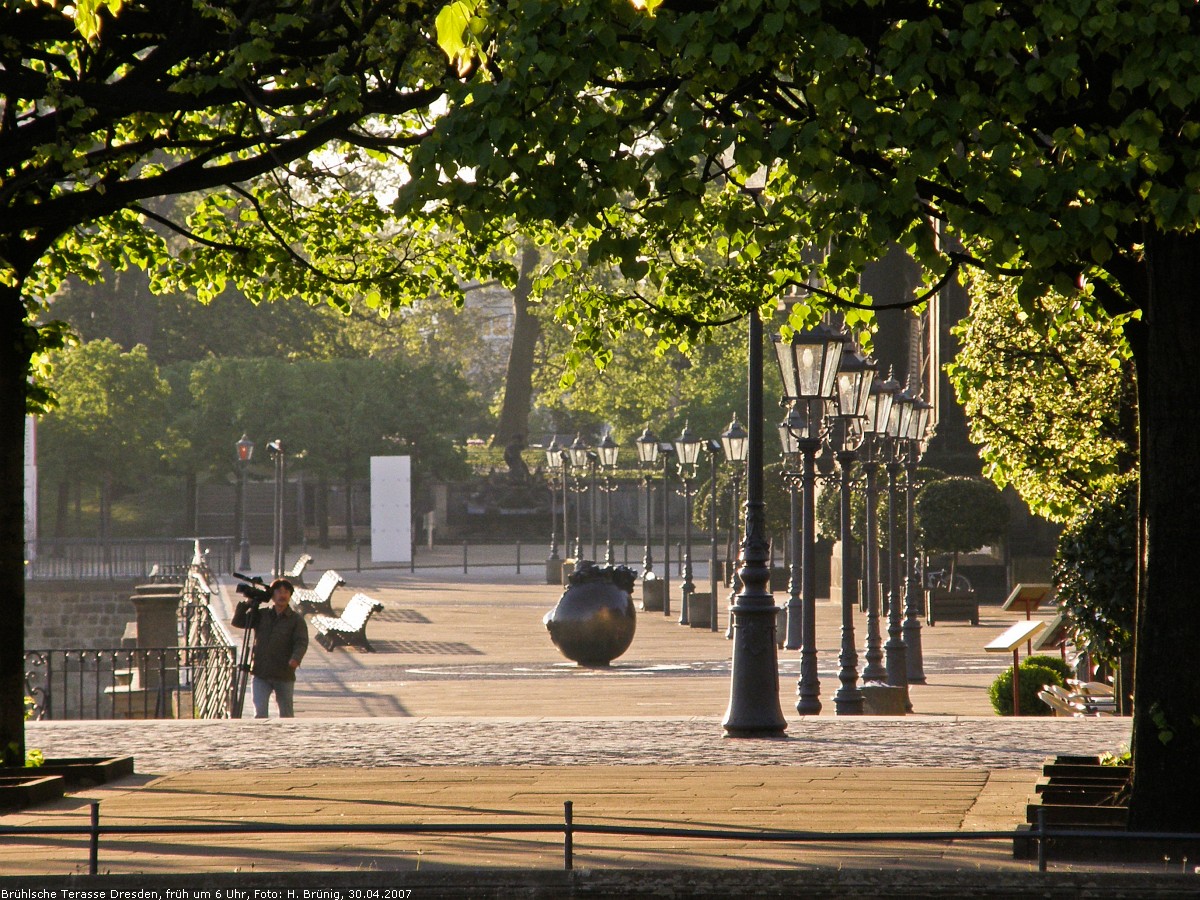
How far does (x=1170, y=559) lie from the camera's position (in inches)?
259

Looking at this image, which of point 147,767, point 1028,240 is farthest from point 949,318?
point 1028,240

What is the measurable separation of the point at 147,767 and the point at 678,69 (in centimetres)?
658

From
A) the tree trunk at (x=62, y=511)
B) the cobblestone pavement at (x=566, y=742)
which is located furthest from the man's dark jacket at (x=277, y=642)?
the tree trunk at (x=62, y=511)

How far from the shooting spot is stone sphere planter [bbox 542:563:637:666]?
21.7 metres

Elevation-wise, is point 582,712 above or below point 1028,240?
below

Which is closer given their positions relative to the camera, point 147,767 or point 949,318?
point 147,767

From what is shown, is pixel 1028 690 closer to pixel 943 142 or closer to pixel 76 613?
pixel 943 142

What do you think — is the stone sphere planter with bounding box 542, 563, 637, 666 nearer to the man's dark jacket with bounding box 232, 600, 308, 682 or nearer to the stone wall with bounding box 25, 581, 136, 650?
the man's dark jacket with bounding box 232, 600, 308, 682

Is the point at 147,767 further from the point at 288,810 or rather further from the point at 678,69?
the point at 678,69

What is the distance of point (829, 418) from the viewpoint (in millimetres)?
22344

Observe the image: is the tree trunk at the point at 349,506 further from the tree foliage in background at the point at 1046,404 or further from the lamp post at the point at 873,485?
the tree foliage in background at the point at 1046,404

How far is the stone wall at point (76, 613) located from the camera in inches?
1474

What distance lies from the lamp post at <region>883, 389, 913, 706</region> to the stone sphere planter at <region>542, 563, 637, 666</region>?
4.19 metres

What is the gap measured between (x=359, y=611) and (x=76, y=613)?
16.1 meters
